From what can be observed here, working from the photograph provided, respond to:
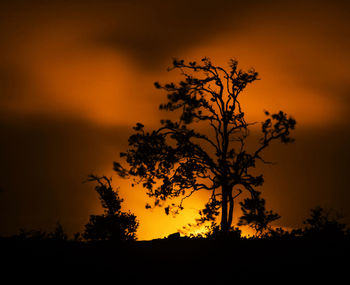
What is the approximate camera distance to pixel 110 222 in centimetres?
3681

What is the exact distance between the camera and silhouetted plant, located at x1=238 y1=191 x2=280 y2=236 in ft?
83.8

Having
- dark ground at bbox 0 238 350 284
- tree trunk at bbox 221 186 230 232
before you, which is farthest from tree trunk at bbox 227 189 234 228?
dark ground at bbox 0 238 350 284

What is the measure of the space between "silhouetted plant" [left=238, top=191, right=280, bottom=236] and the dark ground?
6627 millimetres

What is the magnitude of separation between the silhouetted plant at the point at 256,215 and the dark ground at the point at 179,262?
6.63 m

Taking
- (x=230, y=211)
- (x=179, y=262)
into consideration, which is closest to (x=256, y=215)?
(x=230, y=211)

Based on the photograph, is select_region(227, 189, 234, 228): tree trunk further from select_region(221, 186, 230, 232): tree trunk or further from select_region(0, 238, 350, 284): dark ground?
select_region(0, 238, 350, 284): dark ground

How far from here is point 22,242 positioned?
62.0 ft

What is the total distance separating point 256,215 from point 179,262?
10.9 meters

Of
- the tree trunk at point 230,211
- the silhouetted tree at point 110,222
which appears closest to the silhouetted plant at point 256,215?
the tree trunk at point 230,211

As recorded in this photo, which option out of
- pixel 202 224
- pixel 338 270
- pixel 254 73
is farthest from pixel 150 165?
pixel 338 270

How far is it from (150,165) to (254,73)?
835cm

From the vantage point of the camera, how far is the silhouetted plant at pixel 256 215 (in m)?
25.6

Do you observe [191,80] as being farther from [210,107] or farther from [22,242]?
[22,242]

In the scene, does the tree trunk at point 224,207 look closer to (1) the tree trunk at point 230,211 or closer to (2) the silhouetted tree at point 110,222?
(1) the tree trunk at point 230,211
